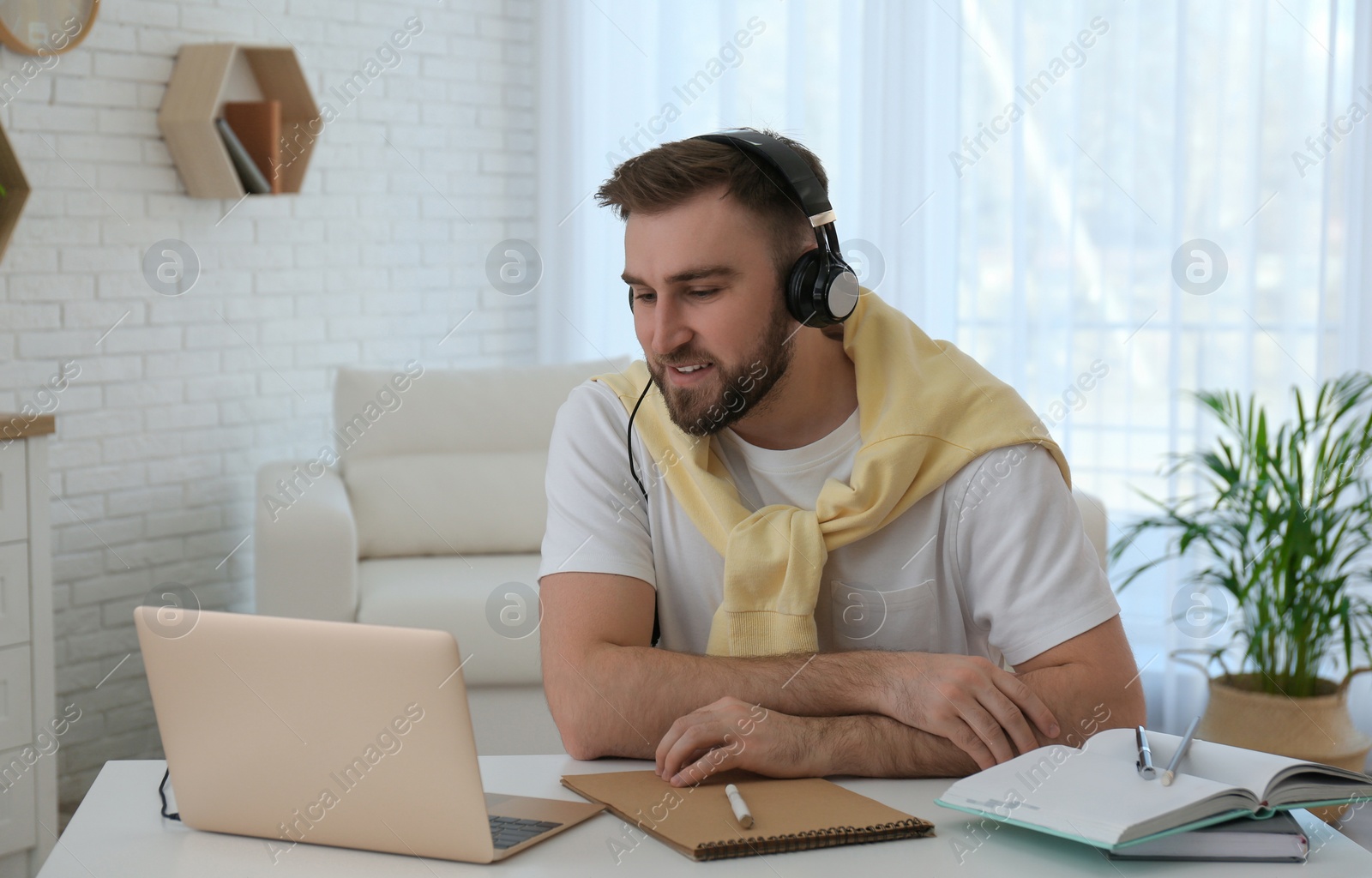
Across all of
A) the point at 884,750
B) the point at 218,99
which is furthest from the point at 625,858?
the point at 218,99

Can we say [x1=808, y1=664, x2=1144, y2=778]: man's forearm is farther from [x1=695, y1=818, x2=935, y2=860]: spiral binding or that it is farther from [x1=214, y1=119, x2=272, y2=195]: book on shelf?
[x1=214, y1=119, x2=272, y2=195]: book on shelf

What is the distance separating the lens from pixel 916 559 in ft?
5.37

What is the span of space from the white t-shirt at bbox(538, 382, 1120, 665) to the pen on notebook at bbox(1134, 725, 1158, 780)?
0.32m

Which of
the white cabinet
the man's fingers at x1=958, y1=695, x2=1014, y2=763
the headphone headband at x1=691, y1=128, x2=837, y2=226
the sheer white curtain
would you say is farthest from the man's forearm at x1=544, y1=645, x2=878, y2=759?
the sheer white curtain

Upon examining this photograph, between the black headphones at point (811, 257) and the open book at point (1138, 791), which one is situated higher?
the black headphones at point (811, 257)

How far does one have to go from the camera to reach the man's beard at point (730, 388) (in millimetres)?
1643

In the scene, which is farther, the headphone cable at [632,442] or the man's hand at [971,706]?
the headphone cable at [632,442]

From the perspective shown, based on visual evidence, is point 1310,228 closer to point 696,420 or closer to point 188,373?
point 696,420

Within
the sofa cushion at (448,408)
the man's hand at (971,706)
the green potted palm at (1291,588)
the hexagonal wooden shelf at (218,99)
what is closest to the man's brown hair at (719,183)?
the man's hand at (971,706)

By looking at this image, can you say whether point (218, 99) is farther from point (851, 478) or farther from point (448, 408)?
point (851, 478)

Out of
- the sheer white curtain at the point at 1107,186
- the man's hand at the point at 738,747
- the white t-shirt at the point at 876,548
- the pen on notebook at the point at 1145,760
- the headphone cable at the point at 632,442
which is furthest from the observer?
the sheer white curtain at the point at 1107,186

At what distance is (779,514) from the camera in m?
1.61

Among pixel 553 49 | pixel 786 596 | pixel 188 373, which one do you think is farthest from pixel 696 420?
pixel 553 49

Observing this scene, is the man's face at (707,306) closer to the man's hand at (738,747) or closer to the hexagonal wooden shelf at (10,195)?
the man's hand at (738,747)
